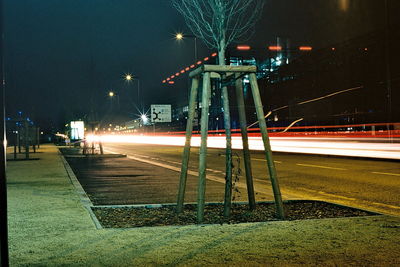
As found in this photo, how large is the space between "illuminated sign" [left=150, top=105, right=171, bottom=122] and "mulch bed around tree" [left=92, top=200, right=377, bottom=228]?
23.4 metres

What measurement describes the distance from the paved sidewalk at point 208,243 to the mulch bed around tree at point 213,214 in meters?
0.48

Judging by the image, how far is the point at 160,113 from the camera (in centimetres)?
3278

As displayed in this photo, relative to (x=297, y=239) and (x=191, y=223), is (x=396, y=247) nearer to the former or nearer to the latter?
(x=297, y=239)

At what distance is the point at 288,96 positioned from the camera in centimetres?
8781

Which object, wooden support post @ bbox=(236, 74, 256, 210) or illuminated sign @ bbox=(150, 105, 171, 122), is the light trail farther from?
wooden support post @ bbox=(236, 74, 256, 210)

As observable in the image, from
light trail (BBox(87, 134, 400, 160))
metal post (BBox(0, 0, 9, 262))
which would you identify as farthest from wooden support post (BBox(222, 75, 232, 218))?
light trail (BBox(87, 134, 400, 160))

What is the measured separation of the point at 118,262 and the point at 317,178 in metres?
11.0

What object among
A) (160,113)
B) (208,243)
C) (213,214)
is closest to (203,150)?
(213,214)

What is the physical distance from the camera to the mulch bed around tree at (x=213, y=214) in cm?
750

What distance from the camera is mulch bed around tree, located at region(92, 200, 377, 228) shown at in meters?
7.50

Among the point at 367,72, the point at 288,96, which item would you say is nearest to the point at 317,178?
the point at 367,72

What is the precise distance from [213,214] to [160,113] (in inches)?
986

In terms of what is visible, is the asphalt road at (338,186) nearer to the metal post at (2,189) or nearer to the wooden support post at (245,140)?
the wooden support post at (245,140)

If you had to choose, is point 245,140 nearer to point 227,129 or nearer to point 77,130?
point 227,129
